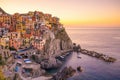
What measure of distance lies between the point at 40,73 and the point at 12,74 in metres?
3.23

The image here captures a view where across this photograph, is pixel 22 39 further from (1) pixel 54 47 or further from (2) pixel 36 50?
(1) pixel 54 47

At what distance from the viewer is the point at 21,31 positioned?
29.1m

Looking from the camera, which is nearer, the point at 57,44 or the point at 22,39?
the point at 22,39

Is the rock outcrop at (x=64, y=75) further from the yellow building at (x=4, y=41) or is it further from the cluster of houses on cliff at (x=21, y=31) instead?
the yellow building at (x=4, y=41)

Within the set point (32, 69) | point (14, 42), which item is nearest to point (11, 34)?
point (14, 42)

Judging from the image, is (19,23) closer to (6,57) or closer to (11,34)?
(11,34)

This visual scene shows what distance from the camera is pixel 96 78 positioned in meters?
20.3

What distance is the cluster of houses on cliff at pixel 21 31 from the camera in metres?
26.3

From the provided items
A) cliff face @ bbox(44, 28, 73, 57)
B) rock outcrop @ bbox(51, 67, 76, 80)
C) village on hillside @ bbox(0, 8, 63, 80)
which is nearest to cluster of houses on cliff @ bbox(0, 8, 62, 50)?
village on hillside @ bbox(0, 8, 63, 80)

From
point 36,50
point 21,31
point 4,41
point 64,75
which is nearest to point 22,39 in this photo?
point 21,31

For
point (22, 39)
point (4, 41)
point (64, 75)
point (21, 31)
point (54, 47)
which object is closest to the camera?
point (64, 75)

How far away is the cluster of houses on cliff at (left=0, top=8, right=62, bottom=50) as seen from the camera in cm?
2630

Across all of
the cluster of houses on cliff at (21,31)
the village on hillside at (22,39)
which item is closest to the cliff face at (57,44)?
the village on hillside at (22,39)

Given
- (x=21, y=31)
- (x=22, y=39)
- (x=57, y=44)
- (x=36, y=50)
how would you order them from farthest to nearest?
(x=57, y=44) → (x=21, y=31) → (x=22, y=39) → (x=36, y=50)
